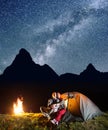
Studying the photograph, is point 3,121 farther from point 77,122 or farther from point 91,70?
point 91,70

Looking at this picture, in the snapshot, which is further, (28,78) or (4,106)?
(28,78)

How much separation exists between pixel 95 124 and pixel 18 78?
459 ft

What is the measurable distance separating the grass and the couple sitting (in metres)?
0.37

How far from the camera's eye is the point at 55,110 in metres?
14.9

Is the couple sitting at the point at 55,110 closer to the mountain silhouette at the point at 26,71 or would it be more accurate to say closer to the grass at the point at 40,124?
the grass at the point at 40,124

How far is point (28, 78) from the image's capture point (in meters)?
158

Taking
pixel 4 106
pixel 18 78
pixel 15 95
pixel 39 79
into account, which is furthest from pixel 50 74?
pixel 4 106

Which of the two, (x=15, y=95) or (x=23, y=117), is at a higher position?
(x=15, y=95)

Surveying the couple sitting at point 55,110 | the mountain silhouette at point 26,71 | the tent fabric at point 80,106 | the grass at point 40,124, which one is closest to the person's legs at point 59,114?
the couple sitting at point 55,110

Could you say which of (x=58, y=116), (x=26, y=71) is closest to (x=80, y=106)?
(x=58, y=116)

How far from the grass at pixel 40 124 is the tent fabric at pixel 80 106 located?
0.54 meters

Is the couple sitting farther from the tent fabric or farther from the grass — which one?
the tent fabric

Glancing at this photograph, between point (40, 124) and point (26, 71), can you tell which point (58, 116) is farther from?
point (26, 71)

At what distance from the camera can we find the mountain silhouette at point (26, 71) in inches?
5787
